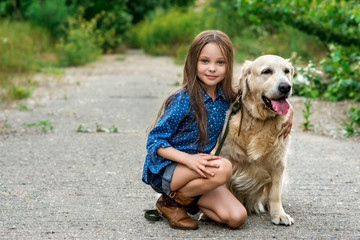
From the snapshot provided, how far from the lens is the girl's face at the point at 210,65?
10.6 feet

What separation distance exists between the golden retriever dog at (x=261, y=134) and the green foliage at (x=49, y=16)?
13367 millimetres

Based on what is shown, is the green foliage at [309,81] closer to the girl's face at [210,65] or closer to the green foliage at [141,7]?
the girl's face at [210,65]

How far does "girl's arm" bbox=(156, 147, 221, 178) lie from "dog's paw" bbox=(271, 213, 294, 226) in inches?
24.9

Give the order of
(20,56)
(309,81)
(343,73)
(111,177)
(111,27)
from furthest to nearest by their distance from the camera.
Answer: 1. (111,27)
2. (20,56)
3. (309,81)
4. (343,73)
5. (111,177)

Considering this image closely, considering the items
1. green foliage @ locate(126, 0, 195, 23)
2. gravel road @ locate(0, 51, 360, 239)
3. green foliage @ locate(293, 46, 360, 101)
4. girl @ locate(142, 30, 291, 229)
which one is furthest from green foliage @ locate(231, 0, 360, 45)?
green foliage @ locate(126, 0, 195, 23)

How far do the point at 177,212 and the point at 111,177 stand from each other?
4.69ft

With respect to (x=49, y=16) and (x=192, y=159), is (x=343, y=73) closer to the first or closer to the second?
(x=192, y=159)

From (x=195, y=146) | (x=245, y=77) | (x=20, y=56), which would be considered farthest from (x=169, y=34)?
(x=195, y=146)

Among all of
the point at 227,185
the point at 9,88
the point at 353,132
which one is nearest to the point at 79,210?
the point at 227,185

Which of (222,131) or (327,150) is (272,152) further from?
(327,150)

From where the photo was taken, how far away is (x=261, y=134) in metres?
3.34

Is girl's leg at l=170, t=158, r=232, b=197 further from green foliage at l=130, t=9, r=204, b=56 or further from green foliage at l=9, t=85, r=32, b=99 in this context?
green foliage at l=130, t=9, r=204, b=56

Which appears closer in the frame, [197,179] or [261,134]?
[197,179]

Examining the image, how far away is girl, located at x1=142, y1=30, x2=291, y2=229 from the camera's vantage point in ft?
10.3
